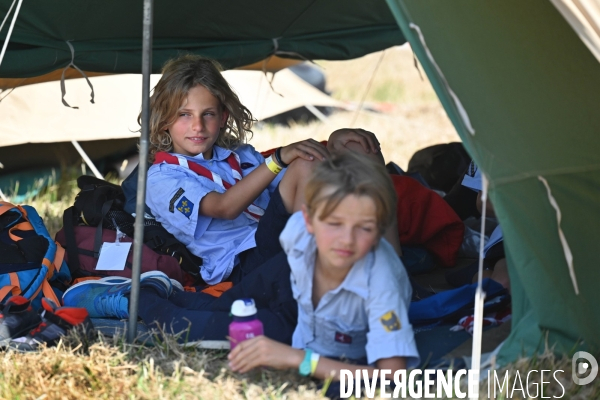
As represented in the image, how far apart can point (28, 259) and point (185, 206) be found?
641 mm

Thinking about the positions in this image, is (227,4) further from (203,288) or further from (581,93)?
(581,93)

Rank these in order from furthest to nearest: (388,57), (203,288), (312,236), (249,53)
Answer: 1. (388,57)
2. (249,53)
3. (203,288)
4. (312,236)

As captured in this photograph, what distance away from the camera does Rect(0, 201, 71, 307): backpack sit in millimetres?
3043

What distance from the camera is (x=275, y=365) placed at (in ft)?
7.67

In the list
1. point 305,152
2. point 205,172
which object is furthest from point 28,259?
point 305,152

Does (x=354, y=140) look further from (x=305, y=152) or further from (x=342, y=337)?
(x=342, y=337)

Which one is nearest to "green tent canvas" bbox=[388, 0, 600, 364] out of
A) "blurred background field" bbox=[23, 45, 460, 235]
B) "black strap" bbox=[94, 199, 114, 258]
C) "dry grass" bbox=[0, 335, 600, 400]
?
"dry grass" bbox=[0, 335, 600, 400]

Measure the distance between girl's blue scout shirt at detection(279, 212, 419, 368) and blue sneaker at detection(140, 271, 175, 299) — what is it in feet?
2.26

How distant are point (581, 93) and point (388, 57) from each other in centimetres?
1016

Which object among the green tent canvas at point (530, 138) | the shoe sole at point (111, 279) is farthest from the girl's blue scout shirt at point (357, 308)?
the shoe sole at point (111, 279)

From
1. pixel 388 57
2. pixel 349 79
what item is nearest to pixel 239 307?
pixel 349 79

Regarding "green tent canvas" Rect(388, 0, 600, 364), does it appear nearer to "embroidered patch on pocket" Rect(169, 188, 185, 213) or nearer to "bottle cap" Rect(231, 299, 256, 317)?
"bottle cap" Rect(231, 299, 256, 317)

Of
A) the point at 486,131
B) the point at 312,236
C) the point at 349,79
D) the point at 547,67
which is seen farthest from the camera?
the point at 349,79

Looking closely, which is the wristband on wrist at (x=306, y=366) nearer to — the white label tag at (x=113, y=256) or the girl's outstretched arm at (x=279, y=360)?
the girl's outstretched arm at (x=279, y=360)
